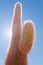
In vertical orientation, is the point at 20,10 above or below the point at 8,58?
above

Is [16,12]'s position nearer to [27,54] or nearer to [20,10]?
[20,10]

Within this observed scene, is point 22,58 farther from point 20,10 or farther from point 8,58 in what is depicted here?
point 20,10

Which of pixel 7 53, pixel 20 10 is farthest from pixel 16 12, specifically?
pixel 7 53

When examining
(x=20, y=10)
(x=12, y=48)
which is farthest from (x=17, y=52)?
(x=20, y=10)

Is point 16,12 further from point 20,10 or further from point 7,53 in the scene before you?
point 7,53
